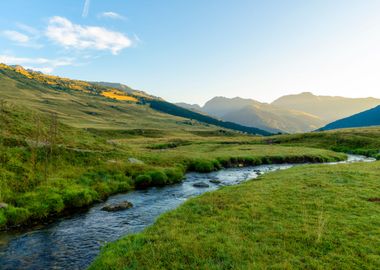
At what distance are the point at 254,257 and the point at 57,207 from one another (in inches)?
801

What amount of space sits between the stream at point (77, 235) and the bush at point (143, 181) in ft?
17.8

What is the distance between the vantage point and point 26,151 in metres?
34.5

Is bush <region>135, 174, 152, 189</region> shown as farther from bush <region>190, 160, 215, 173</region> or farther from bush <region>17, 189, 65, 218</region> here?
bush <region>190, 160, 215, 173</region>

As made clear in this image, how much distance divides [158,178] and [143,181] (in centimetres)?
245

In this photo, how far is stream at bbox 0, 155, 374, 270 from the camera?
685 inches

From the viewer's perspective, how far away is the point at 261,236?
16.8 metres

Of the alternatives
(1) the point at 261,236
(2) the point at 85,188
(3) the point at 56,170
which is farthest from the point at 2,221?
(1) the point at 261,236

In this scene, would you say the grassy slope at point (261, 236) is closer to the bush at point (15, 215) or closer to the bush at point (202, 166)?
the bush at point (15, 215)

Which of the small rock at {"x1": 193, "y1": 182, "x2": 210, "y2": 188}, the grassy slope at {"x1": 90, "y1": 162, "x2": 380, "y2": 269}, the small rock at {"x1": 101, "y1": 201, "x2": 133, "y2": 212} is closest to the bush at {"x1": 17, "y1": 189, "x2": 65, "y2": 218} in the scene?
the small rock at {"x1": 101, "y1": 201, "x2": 133, "y2": 212}

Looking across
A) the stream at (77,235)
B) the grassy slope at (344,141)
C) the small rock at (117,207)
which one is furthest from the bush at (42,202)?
the grassy slope at (344,141)

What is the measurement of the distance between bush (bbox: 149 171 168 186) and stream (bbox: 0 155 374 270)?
23.6ft

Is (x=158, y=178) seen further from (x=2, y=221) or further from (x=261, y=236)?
(x=261, y=236)

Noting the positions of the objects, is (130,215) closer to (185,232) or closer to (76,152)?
(185,232)

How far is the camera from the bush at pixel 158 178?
1589 inches
